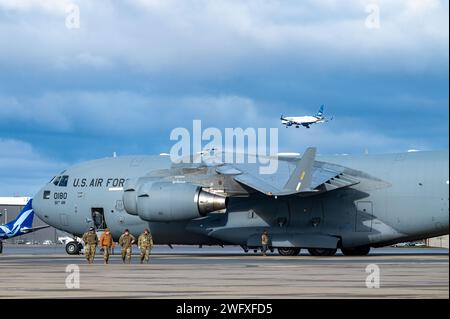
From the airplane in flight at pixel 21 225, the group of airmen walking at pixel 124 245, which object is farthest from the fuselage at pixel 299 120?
the group of airmen walking at pixel 124 245

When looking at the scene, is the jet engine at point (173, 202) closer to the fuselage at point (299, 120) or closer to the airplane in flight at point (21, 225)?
the airplane in flight at point (21, 225)

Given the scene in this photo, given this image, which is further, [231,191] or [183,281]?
[231,191]

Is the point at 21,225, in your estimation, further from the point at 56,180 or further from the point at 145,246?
the point at 145,246

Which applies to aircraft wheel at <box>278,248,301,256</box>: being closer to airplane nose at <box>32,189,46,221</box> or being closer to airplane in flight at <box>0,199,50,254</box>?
airplane nose at <box>32,189,46,221</box>

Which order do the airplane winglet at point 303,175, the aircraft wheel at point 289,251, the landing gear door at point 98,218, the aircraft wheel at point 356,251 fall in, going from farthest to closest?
the landing gear door at point 98,218 → the aircraft wheel at point 356,251 → the aircraft wheel at point 289,251 → the airplane winglet at point 303,175

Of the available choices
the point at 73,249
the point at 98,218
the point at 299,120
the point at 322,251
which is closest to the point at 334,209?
the point at 322,251

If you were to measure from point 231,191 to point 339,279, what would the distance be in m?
21.9

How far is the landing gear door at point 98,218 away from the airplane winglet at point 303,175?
11.8 m

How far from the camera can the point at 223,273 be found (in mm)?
30844

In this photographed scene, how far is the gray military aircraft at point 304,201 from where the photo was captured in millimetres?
46844

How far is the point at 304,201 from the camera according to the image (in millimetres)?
48594
